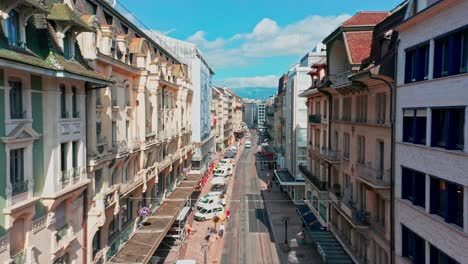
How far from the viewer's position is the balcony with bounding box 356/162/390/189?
2184cm

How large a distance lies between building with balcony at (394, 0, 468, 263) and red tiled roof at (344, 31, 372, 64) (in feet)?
24.7

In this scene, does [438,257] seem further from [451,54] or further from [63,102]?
[63,102]

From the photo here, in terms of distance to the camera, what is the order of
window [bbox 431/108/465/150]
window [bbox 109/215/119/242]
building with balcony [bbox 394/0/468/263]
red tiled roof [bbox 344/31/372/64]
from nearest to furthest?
building with balcony [bbox 394/0/468/263] < window [bbox 431/108/465/150] < window [bbox 109/215/119/242] < red tiled roof [bbox 344/31/372/64]

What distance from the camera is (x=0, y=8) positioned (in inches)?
538

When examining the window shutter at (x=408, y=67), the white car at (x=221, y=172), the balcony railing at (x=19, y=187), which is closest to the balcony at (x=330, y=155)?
the window shutter at (x=408, y=67)

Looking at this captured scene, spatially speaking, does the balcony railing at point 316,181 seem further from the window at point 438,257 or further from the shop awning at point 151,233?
the window at point 438,257

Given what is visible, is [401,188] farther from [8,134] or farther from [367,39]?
[8,134]

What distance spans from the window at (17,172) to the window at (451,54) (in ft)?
57.1

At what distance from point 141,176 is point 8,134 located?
17501 mm

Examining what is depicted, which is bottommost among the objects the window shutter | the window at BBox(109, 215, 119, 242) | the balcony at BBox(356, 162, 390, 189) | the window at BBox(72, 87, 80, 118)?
the window at BBox(109, 215, 119, 242)

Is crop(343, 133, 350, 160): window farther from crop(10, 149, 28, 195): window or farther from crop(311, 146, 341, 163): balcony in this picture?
crop(10, 149, 28, 195): window

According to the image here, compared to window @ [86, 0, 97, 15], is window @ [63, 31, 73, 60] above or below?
below

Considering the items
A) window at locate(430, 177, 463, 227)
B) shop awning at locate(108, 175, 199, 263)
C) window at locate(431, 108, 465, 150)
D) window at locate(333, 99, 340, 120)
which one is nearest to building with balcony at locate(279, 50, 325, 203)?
shop awning at locate(108, 175, 199, 263)

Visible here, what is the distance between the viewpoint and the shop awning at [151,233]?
2597 centimetres
